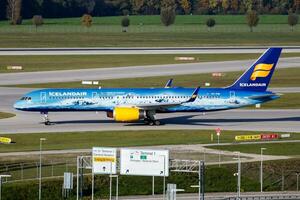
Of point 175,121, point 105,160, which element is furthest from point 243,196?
point 175,121

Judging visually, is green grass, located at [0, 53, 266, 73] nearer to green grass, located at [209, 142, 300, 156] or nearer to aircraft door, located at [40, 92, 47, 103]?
aircraft door, located at [40, 92, 47, 103]

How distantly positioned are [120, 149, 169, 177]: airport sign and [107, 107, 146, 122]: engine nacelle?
33.9 metres

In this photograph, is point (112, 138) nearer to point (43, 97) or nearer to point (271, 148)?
point (43, 97)

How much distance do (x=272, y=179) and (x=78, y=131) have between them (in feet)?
82.2

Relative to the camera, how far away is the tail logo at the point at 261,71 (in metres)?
105

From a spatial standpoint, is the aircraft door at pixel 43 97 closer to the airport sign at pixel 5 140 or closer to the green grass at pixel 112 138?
the green grass at pixel 112 138

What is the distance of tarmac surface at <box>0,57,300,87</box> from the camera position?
14338 centimetres

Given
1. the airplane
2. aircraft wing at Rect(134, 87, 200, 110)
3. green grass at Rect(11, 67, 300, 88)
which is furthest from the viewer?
green grass at Rect(11, 67, 300, 88)

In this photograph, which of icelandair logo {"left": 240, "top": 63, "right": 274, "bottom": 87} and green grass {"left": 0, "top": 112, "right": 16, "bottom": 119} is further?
green grass {"left": 0, "top": 112, "right": 16, "bottom": 119}

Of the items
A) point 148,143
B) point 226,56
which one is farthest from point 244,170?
point 226,56

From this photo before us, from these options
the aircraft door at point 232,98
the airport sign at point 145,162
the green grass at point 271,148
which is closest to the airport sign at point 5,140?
the green grass at point 271,148

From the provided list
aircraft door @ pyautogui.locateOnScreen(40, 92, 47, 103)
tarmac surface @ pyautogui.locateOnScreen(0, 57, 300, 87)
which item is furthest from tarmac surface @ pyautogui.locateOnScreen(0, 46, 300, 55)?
aircraft door @ pyautogui.locateOnScreen(40, 92, 47, 103)

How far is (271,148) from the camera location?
289ft

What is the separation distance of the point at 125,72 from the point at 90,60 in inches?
680
